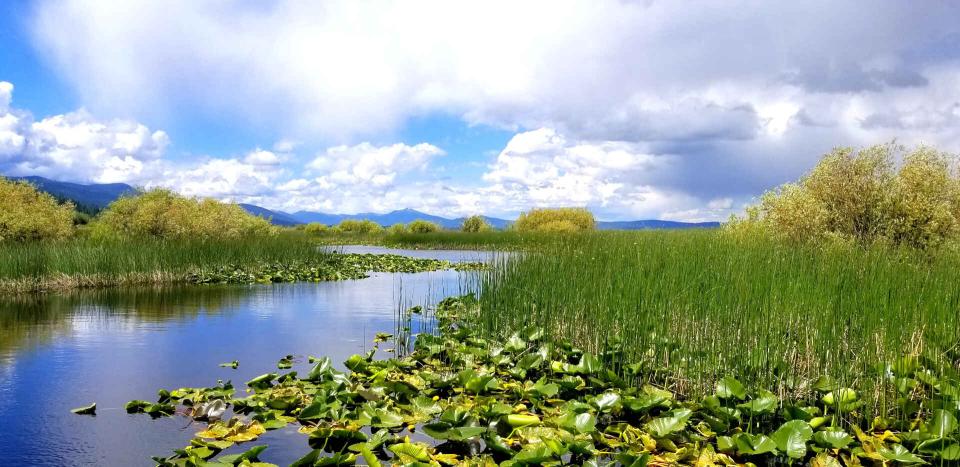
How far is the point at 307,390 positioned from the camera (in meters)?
5.43

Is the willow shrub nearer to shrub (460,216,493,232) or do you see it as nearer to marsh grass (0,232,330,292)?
marsh grass (0,232,330,292)

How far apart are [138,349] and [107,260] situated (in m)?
8.44

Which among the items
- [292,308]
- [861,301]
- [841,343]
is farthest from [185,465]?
[292,308]

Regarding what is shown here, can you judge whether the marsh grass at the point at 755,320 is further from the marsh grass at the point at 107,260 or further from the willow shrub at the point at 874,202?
the marsh grass at the point at 107,260

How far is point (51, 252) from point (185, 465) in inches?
529

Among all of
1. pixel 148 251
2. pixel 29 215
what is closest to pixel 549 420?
pixel 148 251

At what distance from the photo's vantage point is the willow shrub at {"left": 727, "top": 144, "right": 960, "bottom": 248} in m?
11.1

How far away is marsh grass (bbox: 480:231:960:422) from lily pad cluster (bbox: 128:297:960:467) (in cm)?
22

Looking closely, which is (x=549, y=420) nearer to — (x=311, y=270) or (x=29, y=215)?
(x=311, y=270)

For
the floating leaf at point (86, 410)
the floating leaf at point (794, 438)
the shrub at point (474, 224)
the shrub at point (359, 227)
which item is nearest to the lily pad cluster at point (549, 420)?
the floating leaf at point (794, 438)

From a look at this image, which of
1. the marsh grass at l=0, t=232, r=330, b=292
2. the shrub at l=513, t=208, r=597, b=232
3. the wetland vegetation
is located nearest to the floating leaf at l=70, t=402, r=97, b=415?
the wetland vegetation

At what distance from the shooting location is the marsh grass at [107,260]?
1335 centimetres

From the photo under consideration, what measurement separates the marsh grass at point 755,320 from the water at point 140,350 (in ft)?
8.03

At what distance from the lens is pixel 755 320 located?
17.3ft
